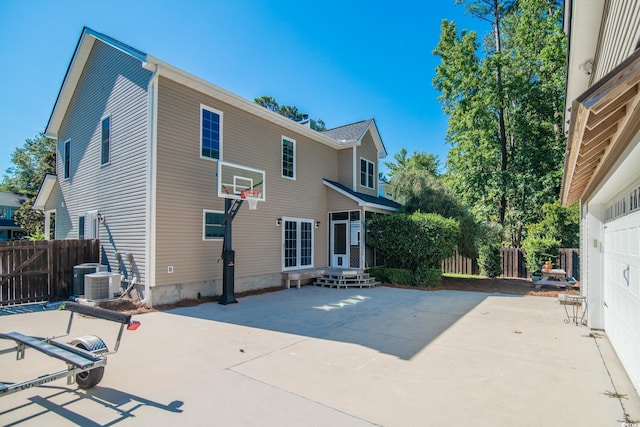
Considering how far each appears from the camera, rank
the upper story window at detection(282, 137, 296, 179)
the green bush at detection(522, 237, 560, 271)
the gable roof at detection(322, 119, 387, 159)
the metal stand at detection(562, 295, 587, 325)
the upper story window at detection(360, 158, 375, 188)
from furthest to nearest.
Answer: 1. the upper story window at detection(360, 158, 375, 188)
2. the gable roof at detection(322, 119, 387, 159)
3. the green bush at detection(522, 237, 560, 271)
4. the upper story window at detection(282, 137, 296, 179)
5. the metal stand at detection(562, 295, 587, 325)

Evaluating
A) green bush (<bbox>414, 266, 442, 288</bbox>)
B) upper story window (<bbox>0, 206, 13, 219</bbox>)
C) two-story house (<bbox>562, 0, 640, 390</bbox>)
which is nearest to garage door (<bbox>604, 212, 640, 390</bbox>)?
two-story house (<bbox>562, 0, 640, 390</bbox>)

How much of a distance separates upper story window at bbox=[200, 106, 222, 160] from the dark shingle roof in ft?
22.0

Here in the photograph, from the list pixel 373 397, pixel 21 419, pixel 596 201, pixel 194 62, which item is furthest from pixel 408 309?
pixel 194 62

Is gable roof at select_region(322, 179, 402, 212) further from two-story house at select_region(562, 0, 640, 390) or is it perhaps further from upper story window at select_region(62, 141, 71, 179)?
upper story window at select_region(62, 141, 71, 179)

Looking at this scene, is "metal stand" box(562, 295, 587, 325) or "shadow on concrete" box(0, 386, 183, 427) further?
"metal stand" box(562, 295, 587, 325)

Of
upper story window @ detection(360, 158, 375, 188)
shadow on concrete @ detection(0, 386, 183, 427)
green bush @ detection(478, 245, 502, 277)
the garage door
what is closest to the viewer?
shadow on concrete @ detection(0, 386, 183, 427)

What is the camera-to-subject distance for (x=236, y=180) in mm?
9688

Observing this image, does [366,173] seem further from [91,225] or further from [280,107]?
[280,107]

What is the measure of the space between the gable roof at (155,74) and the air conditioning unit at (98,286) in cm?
534

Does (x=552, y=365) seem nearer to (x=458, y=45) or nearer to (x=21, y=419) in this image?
(x=21, y=419)

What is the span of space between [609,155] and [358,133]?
40.9 feet

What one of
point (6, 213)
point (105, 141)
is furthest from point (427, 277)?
point (6, 213)

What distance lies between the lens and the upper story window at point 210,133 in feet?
32.4

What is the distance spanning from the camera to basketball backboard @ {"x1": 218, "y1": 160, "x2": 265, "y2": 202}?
30.4 feet
